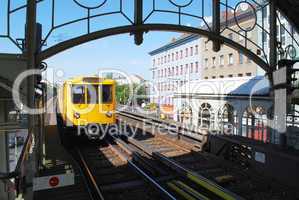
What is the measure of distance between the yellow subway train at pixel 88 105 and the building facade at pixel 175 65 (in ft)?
108

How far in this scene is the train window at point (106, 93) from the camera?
15.9 m

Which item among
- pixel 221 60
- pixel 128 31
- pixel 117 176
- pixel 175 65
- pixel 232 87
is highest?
pixel 175 65

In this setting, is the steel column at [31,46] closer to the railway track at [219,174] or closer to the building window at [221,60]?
the railway track at [219,174]

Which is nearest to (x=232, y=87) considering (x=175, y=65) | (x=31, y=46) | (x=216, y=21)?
(x=216, y=21)

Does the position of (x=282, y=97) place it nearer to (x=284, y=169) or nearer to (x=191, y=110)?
(x=284, y=169)

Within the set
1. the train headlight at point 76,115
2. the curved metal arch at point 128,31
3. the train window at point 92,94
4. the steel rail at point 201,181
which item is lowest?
the steel rail at point 201,181

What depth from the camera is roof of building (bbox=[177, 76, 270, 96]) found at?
14789mm

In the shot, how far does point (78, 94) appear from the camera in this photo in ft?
Answer: 50.5

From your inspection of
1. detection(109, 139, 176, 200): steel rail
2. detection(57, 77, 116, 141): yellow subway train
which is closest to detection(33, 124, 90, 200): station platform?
detection(57, 77, 116, 141): yellow subway train

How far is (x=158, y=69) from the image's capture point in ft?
240

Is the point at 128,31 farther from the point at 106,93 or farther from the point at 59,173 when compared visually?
the point at 106,93

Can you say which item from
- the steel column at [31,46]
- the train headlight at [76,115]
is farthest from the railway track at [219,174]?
the steel column at [31,46]

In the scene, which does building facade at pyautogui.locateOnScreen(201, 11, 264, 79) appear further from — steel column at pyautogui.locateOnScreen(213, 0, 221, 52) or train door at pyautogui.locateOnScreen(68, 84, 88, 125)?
steel column at pyautogui.locateOnScreen(213, 0, 221, 52)

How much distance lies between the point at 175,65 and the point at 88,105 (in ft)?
160
